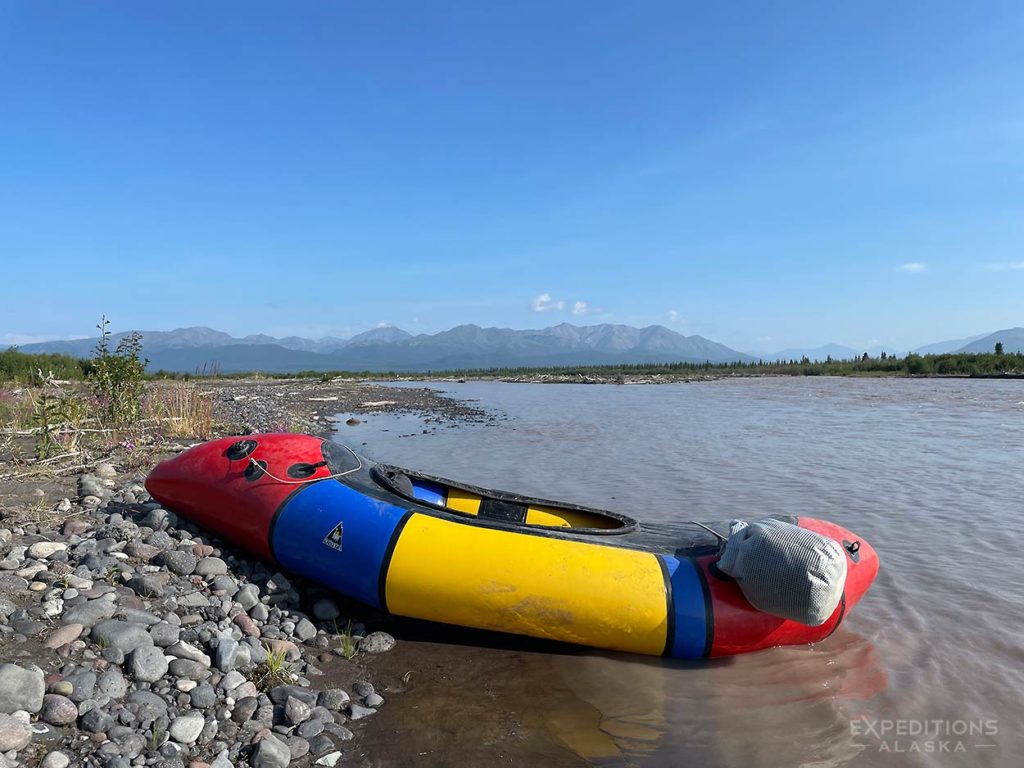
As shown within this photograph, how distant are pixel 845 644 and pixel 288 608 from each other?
4238 millimetres

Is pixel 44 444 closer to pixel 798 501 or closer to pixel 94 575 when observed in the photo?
pixel 94 575

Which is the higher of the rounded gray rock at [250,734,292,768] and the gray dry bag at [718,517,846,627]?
the gray dry bag at [718,517,846,627]

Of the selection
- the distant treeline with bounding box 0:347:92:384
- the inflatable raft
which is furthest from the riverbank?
the distant treeline with bounding box 0:347:92:384

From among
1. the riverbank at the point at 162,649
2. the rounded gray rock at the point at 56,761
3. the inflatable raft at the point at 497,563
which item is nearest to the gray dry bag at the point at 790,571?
the inflatable raft at the point at 497,563

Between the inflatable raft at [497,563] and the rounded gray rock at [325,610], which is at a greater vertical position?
the inflatable raft at [497,563]

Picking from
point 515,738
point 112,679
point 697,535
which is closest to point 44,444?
point 112,679

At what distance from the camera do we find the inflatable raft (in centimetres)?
428

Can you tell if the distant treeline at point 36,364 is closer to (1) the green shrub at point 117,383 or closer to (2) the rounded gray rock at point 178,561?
(1) the green shrub at point 117,383

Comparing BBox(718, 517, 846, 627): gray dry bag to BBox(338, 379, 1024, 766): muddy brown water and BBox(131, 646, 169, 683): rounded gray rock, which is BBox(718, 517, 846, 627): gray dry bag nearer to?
BBox(338, 379, 1024, 766): muddy brown water

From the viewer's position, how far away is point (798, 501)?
28.3 ft

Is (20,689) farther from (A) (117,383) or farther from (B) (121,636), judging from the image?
(A) (117,383)

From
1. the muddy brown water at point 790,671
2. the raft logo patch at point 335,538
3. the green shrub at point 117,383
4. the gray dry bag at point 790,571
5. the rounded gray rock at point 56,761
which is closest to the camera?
the rounded gray rock at point 56,761

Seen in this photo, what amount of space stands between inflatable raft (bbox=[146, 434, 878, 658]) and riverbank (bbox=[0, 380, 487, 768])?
1.14ft

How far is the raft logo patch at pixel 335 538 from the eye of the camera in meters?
4.64
